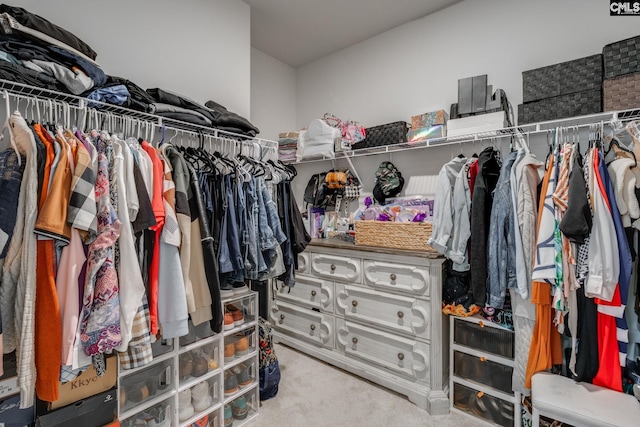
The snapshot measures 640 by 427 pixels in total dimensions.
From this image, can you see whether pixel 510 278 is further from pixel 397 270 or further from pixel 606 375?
pixel 397 270

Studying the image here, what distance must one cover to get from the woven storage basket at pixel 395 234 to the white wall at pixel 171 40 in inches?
52.4

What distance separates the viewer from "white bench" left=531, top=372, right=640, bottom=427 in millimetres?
1207

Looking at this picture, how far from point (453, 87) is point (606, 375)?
2104mm

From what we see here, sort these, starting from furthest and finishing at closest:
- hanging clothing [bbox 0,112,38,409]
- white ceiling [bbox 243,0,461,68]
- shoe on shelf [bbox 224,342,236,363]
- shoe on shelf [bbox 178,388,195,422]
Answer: white ceiling [bbox 243,0,461,68]
shoe on shelf [bbox 224,342,236,363]
shoe on shelf [bbox 178,388,195,422]
hanging clothing [bbox 0,112,38,409]

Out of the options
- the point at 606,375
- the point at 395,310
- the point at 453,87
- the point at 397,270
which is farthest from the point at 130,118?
the point at 606,375

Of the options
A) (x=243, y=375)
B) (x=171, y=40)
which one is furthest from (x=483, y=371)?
(x=171, y=40)

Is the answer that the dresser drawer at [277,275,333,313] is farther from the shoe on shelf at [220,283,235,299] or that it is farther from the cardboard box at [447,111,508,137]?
the cardboard box at [447,111,508,137]

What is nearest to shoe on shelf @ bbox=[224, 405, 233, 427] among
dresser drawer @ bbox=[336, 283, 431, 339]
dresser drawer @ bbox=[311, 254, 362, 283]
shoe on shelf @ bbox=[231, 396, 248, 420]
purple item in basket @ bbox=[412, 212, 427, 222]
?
shoe on shelf @ bbox=[231, 396, 248, 420]

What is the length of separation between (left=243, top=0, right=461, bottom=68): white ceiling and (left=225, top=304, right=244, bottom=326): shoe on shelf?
2279mm

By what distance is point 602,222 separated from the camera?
136 centimetres

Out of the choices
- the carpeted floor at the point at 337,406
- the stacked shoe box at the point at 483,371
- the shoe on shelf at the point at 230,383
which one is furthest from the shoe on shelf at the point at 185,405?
the stacked shoe box at the point at 483,371

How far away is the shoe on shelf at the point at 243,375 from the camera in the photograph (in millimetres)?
1849

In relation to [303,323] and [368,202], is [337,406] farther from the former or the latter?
[368,202]

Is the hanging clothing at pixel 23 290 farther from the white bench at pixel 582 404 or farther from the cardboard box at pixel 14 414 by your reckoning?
the white bench at pixel 582 404
